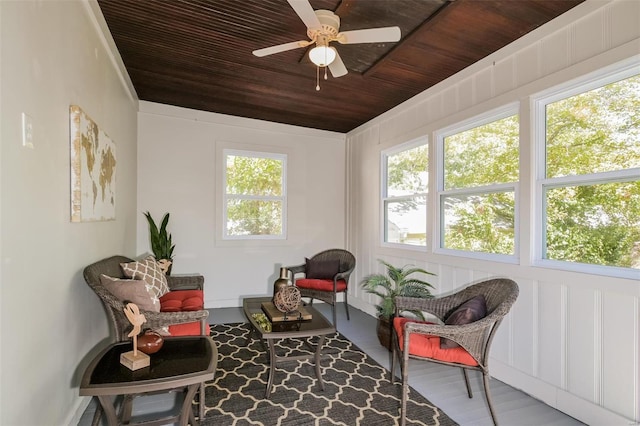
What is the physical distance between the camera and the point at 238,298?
15.3 feet

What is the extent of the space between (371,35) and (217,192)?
10.4ft

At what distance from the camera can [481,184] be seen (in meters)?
3.02

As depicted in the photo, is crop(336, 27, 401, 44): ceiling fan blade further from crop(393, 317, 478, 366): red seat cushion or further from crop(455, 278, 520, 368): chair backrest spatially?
crop(393, 317, 478, 366): red seat cushion

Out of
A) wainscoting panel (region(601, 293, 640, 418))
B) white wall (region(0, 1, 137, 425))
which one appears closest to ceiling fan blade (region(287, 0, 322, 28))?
white wall (region(0, 1, 137, 425))

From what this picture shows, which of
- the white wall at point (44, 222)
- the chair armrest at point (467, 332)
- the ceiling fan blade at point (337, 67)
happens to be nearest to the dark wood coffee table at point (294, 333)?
the chair armrest at point (467, 332)

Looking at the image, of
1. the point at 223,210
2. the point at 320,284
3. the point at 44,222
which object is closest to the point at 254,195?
the point at 223,210

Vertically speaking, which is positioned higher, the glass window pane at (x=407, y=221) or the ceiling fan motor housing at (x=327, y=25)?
the ceiling fan motor housing at (x=327, y=25)

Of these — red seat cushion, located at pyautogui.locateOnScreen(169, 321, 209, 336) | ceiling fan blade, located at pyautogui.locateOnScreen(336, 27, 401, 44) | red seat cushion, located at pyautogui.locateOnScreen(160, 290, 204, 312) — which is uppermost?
ceiling fan blade, located at pyautogui.locateOnScreen(336, 27, 401, 44)

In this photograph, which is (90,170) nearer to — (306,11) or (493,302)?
(306,11)

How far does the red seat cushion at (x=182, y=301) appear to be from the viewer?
9.04ft

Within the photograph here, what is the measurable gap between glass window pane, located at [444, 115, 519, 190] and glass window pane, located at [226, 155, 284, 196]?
2503mm

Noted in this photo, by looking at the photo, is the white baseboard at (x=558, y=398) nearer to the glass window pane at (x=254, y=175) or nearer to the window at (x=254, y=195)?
the window at (x=254, y=195)

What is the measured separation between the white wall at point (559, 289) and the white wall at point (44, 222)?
3065 millimetres

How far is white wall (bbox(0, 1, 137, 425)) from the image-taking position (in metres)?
1.27
